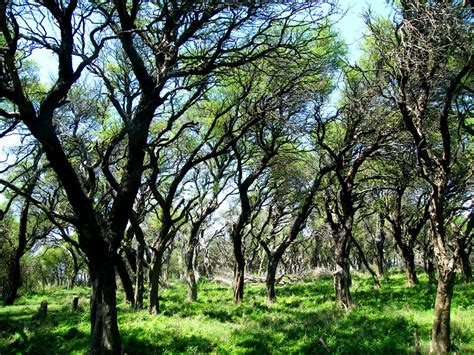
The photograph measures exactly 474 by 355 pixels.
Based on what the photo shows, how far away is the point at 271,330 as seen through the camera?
36.4 ft

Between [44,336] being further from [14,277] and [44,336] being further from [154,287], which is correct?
[14,277]

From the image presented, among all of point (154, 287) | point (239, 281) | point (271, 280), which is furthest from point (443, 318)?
point (239, 281)

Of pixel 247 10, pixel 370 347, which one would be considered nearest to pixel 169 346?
pixel 370 347

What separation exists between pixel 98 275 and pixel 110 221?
3.81 ft

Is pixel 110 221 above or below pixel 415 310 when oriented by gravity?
above

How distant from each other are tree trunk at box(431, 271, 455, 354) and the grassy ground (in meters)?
0.38

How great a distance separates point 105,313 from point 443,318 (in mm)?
6706

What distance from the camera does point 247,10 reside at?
367 inches

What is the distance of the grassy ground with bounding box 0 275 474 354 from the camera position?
29.9 ft

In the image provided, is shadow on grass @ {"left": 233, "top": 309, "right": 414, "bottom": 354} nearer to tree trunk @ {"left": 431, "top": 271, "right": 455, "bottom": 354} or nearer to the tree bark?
tree trunk @ {"left": 431, "top": 271, "right": 455, "bottom": 354}

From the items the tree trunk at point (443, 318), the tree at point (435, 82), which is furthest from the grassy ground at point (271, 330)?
the tree at point (435, 82)

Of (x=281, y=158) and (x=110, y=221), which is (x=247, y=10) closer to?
(x=110, y=221)

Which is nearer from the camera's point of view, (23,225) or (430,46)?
(430,46)

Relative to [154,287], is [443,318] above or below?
below
